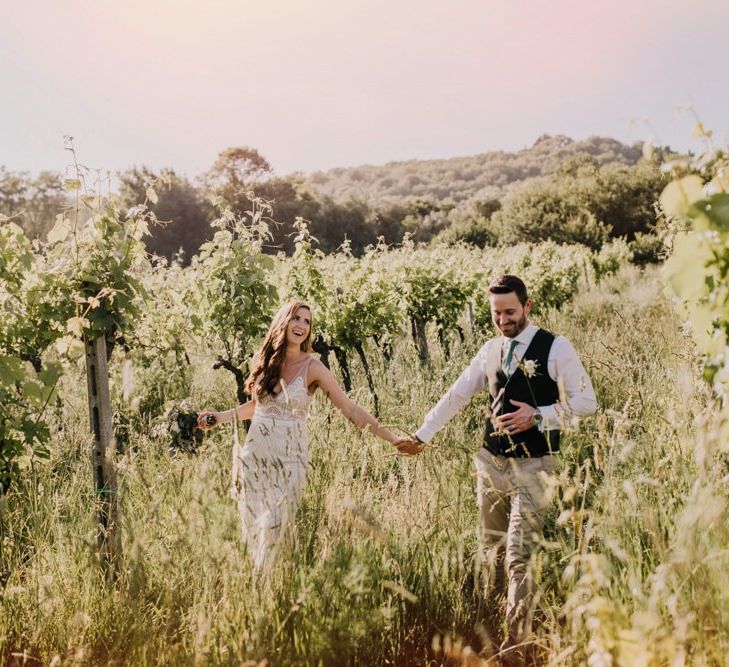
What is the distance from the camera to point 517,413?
3.10 meters

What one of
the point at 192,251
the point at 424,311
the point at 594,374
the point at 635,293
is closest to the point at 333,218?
the point at 192,251

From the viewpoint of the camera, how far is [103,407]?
3498 millimetres

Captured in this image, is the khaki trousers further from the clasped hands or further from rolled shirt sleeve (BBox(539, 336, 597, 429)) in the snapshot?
the clasped hands

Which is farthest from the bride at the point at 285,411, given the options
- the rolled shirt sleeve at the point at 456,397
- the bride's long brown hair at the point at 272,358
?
the rolled shirt sleeve at the point at 456,397

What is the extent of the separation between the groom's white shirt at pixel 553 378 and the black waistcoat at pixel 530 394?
0.10ft

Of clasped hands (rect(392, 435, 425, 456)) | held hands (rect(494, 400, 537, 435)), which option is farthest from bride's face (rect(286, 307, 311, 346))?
held hands (rect(494, 400, 537, 435))

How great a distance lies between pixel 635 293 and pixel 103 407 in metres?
16.2

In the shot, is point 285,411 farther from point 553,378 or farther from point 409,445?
point 553,378

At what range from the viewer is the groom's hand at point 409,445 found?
358cm

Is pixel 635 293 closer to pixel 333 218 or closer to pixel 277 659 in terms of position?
pixel 277 659

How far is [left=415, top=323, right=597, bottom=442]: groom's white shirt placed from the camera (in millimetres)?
3037

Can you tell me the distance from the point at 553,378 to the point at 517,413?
0.28 meters

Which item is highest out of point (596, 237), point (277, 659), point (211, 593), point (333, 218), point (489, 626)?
point (333, 218)

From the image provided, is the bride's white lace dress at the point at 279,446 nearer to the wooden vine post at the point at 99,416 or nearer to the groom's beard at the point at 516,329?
the wooden vine post at the point at 99,416
